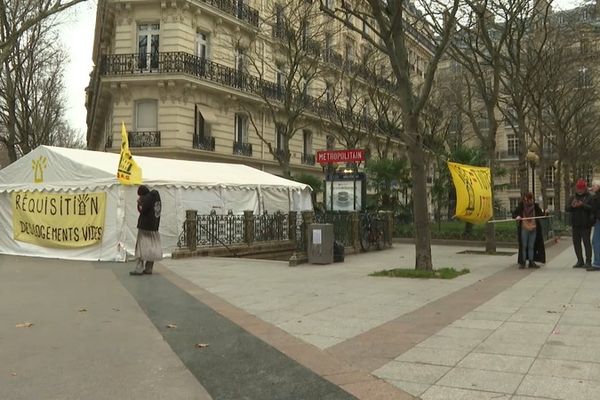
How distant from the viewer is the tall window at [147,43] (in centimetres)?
2816

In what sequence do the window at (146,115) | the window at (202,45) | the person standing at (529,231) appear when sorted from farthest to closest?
the window at (202,45) < the window at (146,115) < the person standing at (529,231)

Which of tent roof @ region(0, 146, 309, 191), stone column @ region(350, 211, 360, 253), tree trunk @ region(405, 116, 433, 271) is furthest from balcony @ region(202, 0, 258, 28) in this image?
tree trunk @ region(405, 116, 433, 271)

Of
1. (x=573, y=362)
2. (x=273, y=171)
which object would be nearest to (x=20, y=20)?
(x=273, y=171)

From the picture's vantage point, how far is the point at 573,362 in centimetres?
500

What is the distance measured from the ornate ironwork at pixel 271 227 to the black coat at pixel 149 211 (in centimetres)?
631

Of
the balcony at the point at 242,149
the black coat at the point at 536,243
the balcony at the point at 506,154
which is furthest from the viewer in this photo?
the balcony at the point at 506,154

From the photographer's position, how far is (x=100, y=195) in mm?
15211

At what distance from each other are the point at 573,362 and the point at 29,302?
7253mm

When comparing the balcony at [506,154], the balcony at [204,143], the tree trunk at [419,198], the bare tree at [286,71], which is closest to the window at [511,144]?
the balcony at [506,154]

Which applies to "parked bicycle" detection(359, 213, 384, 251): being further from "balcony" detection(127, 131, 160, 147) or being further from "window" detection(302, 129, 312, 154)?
"window" detection(302, 129, 312, 154)

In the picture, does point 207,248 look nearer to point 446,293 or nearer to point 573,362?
point 446,293

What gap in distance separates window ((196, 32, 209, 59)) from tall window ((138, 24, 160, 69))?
2028 millimetres

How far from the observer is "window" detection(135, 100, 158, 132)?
28156mm

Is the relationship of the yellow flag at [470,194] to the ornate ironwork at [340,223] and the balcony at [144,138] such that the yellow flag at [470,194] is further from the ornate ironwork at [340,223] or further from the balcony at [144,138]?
the balcony at [144,138]
